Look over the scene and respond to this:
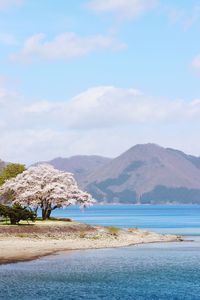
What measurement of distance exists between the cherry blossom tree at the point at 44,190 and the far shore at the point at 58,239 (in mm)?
13839

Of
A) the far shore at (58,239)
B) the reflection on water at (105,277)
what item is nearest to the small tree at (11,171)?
the far shore at (58,239)

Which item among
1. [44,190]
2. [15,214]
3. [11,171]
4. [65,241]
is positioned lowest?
[65,241]

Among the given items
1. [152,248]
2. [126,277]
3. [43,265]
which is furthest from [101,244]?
[126,277]

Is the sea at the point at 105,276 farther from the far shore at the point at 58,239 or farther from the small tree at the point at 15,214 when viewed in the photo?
the small tree at the point at 15,214

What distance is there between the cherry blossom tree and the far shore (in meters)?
13.8

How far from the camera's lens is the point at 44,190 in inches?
4250

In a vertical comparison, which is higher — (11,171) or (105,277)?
(11,171)

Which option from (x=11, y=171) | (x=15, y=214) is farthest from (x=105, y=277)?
(x=11, y=171)

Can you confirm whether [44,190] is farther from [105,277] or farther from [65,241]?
[105,277]

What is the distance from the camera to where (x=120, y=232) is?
97.6 m

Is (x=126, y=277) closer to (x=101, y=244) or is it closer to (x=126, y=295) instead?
(x=126, y=295)

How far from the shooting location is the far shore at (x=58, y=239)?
231 feet

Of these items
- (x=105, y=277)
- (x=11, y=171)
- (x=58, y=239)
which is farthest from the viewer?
(x=11, y=171)

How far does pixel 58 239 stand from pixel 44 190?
23797mm
